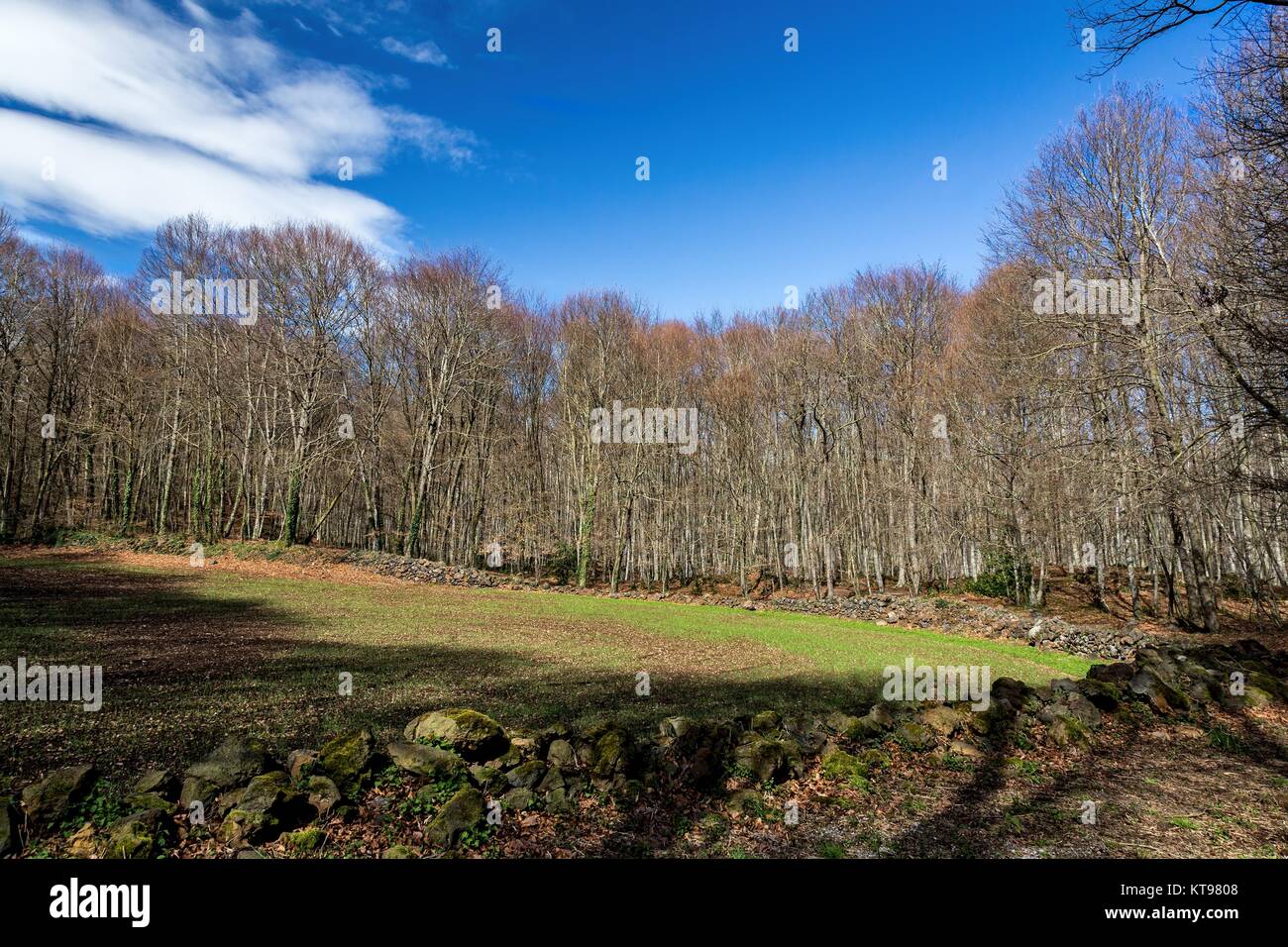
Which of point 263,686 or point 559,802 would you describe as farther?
point 263,686

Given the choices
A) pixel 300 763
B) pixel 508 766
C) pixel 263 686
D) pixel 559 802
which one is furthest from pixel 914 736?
pixel 263 686

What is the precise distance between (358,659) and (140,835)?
7.52 meters

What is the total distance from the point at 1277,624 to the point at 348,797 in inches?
1022

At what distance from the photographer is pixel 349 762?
5.05 metres

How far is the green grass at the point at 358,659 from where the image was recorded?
22.7ft

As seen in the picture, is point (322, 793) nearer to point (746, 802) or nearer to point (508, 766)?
point (508, 766)

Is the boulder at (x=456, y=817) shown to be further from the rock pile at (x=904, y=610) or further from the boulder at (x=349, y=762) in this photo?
the rock pile at (x=904, y=610)

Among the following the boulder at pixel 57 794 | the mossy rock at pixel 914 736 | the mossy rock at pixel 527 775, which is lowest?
the mossy rock at pixel 914 736

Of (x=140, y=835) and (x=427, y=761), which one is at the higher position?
(x=140, y=835)

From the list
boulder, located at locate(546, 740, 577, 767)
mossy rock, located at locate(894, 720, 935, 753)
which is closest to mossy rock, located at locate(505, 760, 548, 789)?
boulder, located at locate(546, 740, 577, 767)

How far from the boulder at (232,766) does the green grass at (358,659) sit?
5.15 ft

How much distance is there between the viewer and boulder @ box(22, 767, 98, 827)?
404cm

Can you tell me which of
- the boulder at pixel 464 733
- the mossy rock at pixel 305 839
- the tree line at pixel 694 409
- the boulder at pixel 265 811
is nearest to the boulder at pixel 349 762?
the boulder at pixel 265 811

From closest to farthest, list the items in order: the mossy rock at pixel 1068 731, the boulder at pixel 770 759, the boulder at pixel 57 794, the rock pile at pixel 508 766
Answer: the boulder at pixel 57 794
the rock pile at pixel 508 766
the boulder at pixel 770 759
the mossy rock at pixel 1068 731
